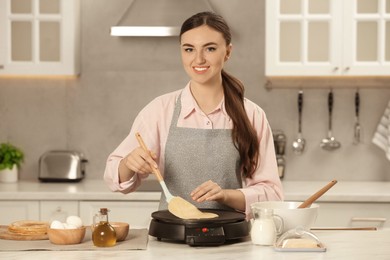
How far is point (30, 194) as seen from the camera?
4652 mm

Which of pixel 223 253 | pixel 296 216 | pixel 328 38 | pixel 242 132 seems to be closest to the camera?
pixel 223 253

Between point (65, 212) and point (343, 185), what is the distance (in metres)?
1.61

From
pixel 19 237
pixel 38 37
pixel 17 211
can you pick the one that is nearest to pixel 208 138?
pixel 19 237

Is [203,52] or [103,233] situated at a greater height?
[203,52]

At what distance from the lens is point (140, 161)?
2881 millimetres

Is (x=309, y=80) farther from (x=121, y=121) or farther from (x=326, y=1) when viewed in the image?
(x=121, y=121)

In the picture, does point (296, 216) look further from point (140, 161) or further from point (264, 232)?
point (140, 161)

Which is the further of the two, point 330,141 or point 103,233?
point 330,141

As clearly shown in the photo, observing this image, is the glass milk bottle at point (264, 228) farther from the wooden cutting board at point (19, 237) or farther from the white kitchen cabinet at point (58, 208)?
the white kitchen cabinet at point (58, 208)

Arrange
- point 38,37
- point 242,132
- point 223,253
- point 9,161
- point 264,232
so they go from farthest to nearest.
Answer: point 9,161, point 38,37, point 242,132, point 264,232, point 223,253

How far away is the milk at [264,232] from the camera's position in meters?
2.75

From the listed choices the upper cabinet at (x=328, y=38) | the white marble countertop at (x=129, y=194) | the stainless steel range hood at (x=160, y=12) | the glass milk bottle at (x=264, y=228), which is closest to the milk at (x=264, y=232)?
the glass milk bottle at (x=264, y=228)

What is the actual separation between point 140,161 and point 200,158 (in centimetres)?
43

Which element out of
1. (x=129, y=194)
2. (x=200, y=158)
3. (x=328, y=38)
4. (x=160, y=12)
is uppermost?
(x=160, y=12)
